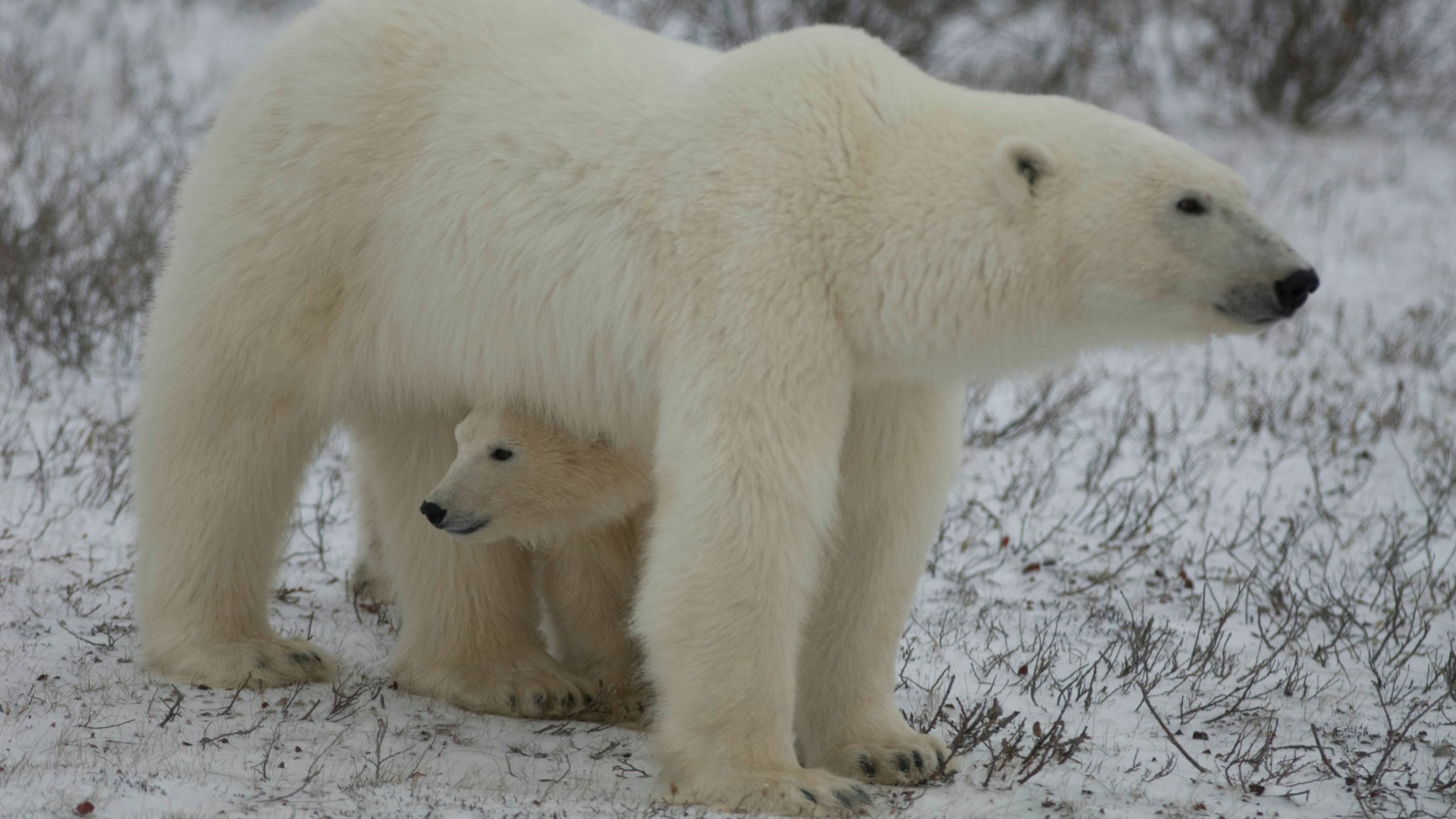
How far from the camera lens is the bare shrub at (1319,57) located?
11820mm

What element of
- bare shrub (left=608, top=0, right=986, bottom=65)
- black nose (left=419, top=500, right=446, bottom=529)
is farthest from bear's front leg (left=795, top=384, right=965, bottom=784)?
bare shrub (left=608, top=0, right=986, bottom=65)

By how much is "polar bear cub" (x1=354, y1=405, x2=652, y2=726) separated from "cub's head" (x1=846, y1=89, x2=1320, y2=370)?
815 mm

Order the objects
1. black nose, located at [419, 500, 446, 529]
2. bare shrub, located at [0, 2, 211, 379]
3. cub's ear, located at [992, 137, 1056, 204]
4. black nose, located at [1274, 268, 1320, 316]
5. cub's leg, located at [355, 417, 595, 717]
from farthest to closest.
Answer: bare shrub, located at [0, 2, 211, 379] → cub's leg, located at [355, 417, 595, 717] → black nose, located at [419, 500, 446, 529] → cub's ear, located at [992, 137, 1056, 204] → black nose, located at [1274, 268, 1320, 316]

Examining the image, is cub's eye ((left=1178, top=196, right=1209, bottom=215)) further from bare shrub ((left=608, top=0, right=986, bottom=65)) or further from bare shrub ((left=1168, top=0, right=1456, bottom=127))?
bare shrub ((left=1168, top=0, right=1456, bottom=127))

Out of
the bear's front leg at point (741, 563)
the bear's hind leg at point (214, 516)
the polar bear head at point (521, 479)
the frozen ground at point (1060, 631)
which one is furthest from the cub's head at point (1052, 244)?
the bear's hind leg at point (214, 516)

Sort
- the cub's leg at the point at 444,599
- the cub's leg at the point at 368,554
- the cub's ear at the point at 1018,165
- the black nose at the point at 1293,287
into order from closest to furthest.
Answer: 1. the black nose at the point at 1293,287
2. the cub's ear at the point at 1018,165
3. the cub's leg at the point at 444,599
4. the cub's leg at the point at 368,554

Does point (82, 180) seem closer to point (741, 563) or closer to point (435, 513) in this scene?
point (435, 513)

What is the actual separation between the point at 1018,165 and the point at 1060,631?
5.92 ft

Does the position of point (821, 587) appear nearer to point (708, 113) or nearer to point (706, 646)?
point (706, 646)

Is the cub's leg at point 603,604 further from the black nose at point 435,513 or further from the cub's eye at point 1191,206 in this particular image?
the cub's eye at point 1191,206

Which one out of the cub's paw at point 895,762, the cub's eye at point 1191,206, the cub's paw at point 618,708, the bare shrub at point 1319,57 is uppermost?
the bare shrub at point 1319,57

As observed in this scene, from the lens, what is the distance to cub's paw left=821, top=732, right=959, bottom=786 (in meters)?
2.98

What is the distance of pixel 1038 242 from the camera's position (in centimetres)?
257

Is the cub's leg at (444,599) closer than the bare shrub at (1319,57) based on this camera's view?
Yes
